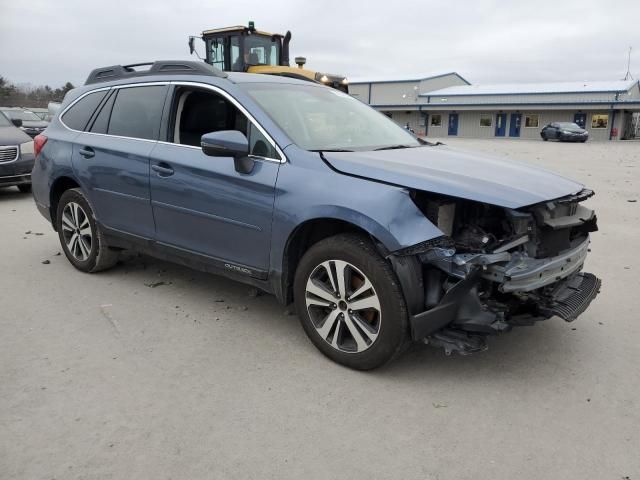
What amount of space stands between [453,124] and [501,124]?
469 cm

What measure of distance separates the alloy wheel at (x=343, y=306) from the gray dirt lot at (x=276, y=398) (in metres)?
0.22

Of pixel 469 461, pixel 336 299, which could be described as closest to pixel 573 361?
pixel 469 461

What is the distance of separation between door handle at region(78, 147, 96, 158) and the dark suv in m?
0.04

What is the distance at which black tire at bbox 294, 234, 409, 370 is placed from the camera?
302 centimetres

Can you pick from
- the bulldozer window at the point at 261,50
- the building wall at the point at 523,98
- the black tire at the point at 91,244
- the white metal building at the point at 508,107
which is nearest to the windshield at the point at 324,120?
the black tire at the point at 91,244

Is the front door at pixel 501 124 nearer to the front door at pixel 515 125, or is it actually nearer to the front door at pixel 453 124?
the front door at pixel 515 125

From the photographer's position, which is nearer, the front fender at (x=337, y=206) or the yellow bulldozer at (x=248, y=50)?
the front fender at (x=337, y=206)

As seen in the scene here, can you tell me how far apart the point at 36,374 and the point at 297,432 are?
5.52 feet

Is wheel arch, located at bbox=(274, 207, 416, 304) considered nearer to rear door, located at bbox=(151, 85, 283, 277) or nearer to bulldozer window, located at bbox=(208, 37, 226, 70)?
rear door, located at bbox=(151, 85, 283, 277)

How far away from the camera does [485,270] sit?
2955mm

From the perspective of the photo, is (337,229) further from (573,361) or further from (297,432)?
(573,361)

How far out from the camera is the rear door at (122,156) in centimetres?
429

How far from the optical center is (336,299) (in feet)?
10.7

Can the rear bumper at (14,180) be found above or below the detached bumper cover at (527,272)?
below
